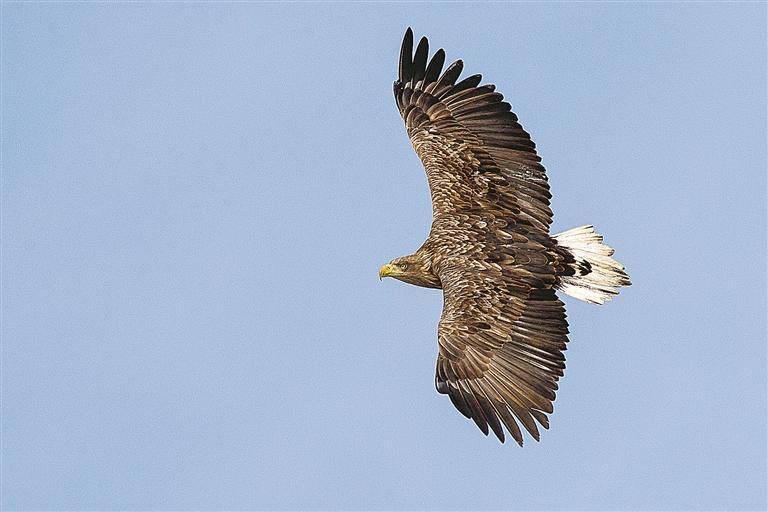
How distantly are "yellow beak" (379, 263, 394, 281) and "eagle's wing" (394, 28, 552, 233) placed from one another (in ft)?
2.68

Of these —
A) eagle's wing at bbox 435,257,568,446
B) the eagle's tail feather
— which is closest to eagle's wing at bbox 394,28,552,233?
the eagle's tail feather

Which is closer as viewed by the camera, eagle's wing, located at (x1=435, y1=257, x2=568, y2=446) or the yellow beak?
eagle's wing, located at (x1=435, y1=257, x2=568, y2=446)

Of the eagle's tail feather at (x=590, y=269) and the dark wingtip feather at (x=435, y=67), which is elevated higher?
the dark wingtip feather at (x=435, y=67)

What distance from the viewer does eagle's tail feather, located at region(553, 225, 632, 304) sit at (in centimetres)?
1404

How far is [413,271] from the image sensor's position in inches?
571

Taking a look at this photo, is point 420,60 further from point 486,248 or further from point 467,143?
point 486,248

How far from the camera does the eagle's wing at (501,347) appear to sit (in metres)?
12.8

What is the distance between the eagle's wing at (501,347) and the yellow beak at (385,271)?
3.86ft

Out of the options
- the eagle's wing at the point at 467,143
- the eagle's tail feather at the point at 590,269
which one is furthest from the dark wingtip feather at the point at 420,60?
the eagle's tail feather at the point at 590,269

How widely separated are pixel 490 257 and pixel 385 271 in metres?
1.55

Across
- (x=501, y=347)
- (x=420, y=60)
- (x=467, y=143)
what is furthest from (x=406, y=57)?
(x=501, y=347)

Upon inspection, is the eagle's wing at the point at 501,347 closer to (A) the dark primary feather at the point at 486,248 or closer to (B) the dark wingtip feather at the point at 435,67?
(A) the dark primary feather at the point at 486,248

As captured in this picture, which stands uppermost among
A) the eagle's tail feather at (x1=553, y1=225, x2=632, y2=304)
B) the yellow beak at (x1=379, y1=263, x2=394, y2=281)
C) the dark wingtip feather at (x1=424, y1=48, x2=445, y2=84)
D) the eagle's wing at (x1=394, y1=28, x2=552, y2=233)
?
the dark wingtip feather at (x1=424, y1=48, x2=445, y2=84)

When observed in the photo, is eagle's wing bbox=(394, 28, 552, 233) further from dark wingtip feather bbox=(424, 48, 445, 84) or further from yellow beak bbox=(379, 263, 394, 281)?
yellow beak bbox=(379, 263, 394, 281)
